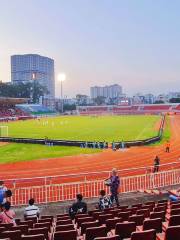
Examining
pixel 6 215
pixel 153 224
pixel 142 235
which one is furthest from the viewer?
pixel 6 215

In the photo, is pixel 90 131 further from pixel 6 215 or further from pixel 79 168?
pixel 6 215

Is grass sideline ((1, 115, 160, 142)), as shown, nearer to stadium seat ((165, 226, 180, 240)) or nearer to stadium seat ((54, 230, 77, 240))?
stadium seat ((54, 230, 77, 240))

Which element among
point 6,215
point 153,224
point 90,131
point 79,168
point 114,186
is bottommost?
point 79,168

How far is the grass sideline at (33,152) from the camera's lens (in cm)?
3541

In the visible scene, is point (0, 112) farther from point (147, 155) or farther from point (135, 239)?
point (135, 239)

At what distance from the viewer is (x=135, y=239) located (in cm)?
657

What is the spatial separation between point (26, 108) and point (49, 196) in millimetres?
139364

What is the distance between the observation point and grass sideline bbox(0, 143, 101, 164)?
35412 mm

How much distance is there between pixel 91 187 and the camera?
18828 mm

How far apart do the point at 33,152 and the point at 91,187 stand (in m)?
21.3

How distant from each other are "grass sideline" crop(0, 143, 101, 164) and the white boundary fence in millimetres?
15492

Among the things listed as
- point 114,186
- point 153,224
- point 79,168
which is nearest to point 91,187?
point 114,186

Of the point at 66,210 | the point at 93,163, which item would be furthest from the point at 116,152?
the point at 66,210

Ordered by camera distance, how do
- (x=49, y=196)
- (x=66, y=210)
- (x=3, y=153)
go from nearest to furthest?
(x=66, y=210) < (x=49, y=196) < (x=3, y=153)
